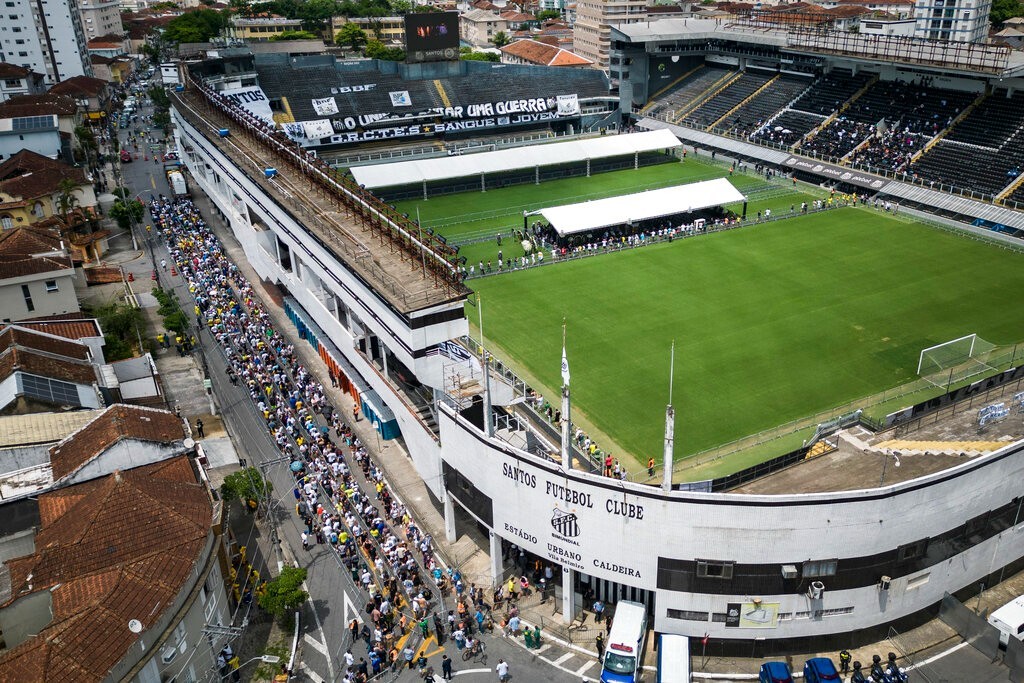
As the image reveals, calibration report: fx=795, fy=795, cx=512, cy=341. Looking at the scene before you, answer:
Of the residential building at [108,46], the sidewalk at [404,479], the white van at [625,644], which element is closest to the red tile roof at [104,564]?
the sidewalk at [404,479]

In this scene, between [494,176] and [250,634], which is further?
[494,176]

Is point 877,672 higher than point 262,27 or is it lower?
lower

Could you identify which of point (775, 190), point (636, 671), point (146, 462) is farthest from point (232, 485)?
point (775, 190)

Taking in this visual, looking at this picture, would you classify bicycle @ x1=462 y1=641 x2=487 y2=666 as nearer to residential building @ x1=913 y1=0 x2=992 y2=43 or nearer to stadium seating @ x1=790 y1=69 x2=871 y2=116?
stadium seating @ x1=790 y1=69 x2=871 y2=116

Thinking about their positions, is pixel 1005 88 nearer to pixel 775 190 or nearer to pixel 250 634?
pixel 775 190

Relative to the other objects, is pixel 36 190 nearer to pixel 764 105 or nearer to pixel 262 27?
pixel 764 105

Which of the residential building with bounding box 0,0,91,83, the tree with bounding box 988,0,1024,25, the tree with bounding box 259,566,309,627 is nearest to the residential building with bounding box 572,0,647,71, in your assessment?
the tree with bounding box 988,0,1024,25

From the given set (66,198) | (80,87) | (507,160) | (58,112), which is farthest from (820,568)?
(80,87)
